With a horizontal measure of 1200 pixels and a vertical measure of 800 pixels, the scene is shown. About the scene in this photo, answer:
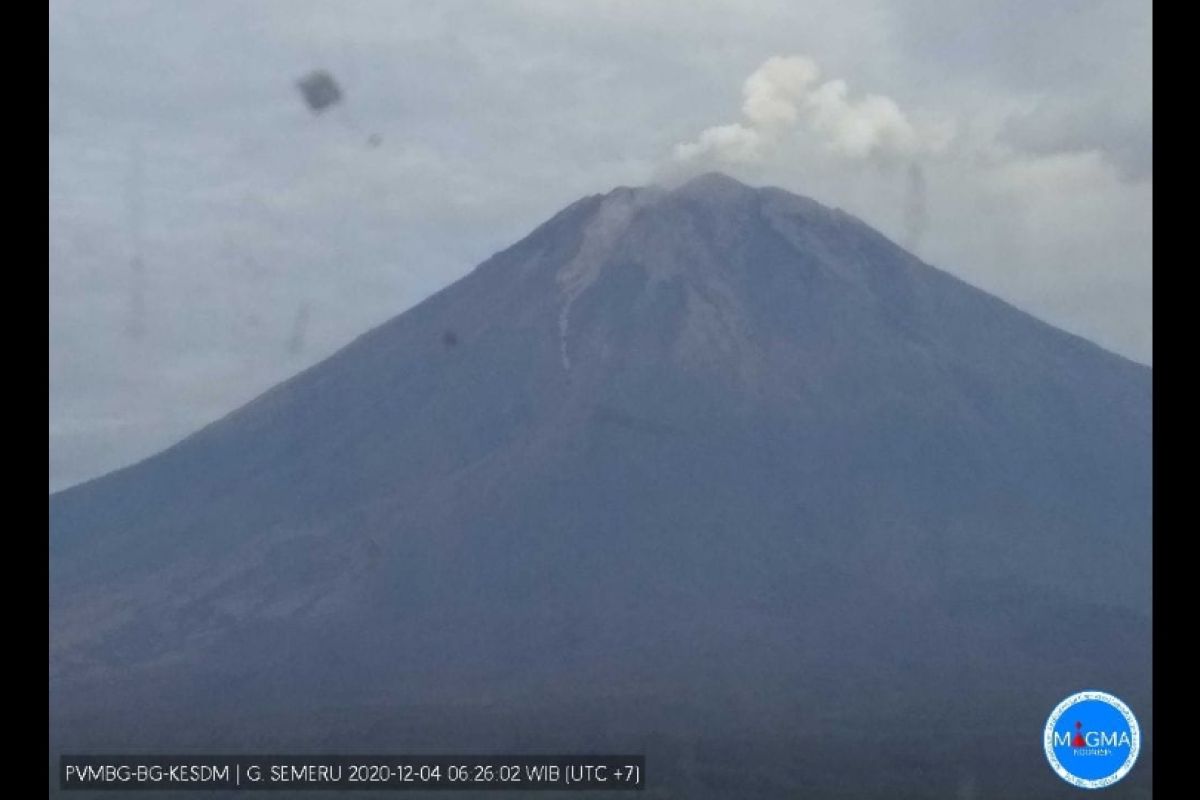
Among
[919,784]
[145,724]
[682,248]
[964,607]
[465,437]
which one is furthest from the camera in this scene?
[682,248]

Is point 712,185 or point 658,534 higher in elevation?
point 712,185

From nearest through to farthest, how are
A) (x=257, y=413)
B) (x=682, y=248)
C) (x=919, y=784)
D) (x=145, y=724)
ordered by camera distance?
(x=919, y=784)
(x=145, y=724)
(x=257, y=413)
(x=682, y=248)

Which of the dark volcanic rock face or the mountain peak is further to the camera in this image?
the mountain peak

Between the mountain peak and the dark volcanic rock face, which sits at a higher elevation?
the mountain peak

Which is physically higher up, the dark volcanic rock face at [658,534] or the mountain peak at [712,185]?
the mountain peak at [712,185]

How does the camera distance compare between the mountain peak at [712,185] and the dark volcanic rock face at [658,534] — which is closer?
the dark volcanic rock face at [658,534]

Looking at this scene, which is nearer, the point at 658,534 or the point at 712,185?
the point at 658,534

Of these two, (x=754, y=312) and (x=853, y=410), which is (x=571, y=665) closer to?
(x=853, y=410)
